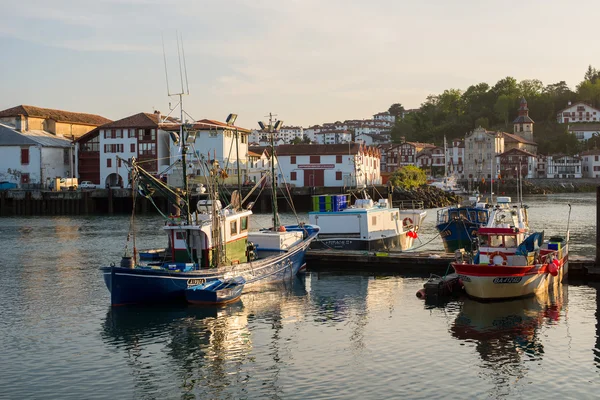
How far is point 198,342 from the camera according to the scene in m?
21.8

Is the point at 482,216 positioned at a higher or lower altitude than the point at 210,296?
higher

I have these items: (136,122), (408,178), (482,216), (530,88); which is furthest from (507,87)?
(482,216)

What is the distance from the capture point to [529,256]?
1045 inches

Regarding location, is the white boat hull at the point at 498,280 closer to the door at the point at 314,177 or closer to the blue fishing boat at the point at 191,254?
the blue fishing boat at the point at 191,254

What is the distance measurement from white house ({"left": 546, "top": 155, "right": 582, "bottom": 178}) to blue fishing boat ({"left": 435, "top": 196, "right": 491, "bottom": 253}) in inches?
4321

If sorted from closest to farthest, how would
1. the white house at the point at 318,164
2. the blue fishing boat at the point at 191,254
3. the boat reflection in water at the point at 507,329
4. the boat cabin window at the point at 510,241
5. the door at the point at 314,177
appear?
the boat reflection in water at the point at 507,329
the blue fishing boat at the point at 191,254
the boat cabin window at the point at 510,241
the white house at the point at 318,164
the door at the point at 314,177

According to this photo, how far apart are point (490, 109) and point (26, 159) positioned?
365 ft

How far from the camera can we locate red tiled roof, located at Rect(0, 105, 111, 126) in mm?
94500

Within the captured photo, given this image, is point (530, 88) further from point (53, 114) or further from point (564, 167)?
point (53, 114)

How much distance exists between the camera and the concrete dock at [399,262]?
31562 millimetres

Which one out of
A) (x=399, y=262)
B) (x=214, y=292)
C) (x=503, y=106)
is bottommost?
(x=214, y=292)

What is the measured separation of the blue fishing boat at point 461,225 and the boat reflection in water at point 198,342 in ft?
37.2

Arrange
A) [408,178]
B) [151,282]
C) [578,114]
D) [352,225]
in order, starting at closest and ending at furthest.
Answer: [151,282] → [352,225] → [408,178] → [578,114]

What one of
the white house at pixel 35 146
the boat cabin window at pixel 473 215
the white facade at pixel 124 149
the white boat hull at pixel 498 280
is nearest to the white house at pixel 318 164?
the white facade at pixel 124 149
